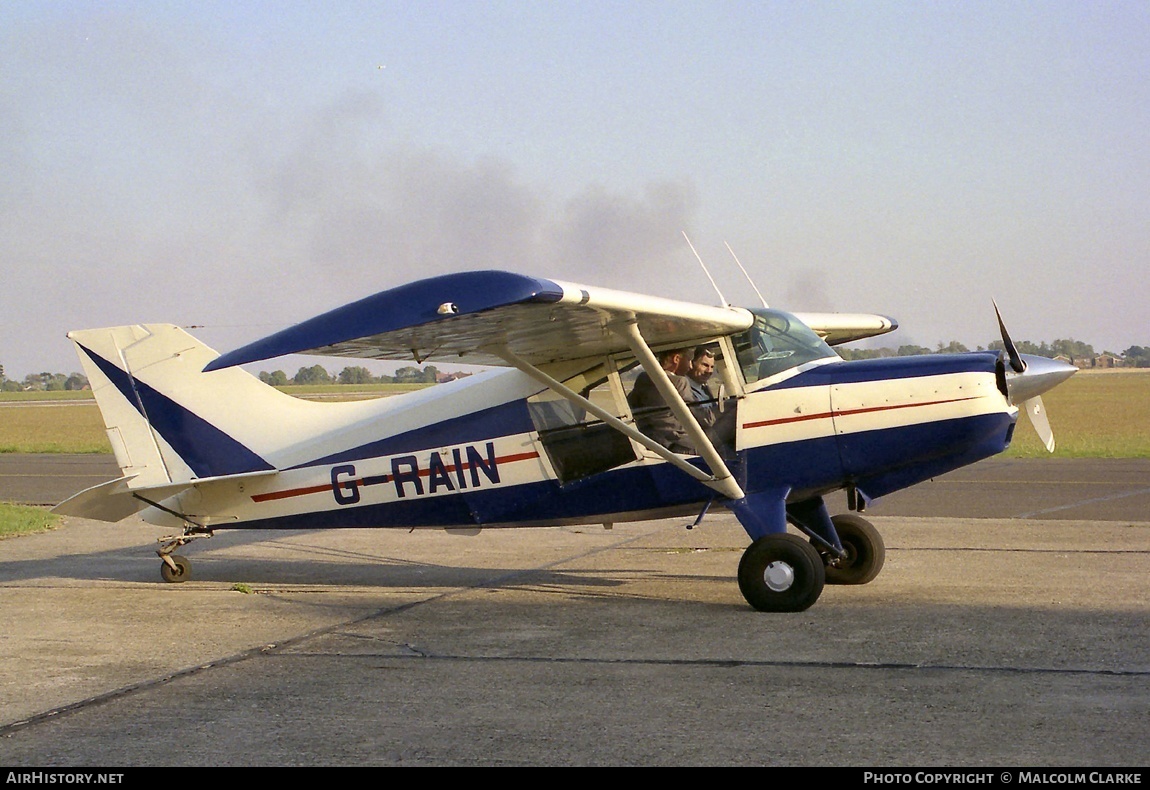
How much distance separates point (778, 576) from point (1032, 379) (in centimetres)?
236

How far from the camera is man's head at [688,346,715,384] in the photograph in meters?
8.68

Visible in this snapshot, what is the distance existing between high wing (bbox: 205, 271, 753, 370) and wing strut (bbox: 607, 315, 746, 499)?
0.40 feet

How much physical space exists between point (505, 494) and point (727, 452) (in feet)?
6.06

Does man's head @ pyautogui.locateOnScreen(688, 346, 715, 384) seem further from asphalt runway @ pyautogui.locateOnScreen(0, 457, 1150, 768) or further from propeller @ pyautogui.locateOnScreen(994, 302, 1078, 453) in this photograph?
propeller @ pyautogui.locateOnScreen(994, 302, 1078, 453)

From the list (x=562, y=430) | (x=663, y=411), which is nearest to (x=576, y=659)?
(x=663, y=411)

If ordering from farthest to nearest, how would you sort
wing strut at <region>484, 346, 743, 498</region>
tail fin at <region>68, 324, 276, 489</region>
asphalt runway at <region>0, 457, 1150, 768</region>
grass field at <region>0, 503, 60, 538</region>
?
grass field at <region>0, 503, 60, 538</region> → tail fin at <region>68, 324, 276, 489</region> → wing strut at <region>484, 346, 743, 498</region> → asphalt runway at <region>0, 457, 1150, 768</region>

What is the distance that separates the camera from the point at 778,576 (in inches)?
319

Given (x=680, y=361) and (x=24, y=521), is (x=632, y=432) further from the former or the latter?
(x=24, y=521)

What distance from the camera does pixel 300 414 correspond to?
10.3 meters

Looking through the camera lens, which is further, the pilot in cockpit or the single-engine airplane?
the pilot in cockpit

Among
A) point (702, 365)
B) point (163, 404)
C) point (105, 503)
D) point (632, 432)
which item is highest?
point (163, 404)

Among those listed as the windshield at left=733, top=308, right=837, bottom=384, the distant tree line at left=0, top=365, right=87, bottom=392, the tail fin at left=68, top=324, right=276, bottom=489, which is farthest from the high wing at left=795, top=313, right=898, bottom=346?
the distant tree line at left=0, top=365, right=87, bottom=392
